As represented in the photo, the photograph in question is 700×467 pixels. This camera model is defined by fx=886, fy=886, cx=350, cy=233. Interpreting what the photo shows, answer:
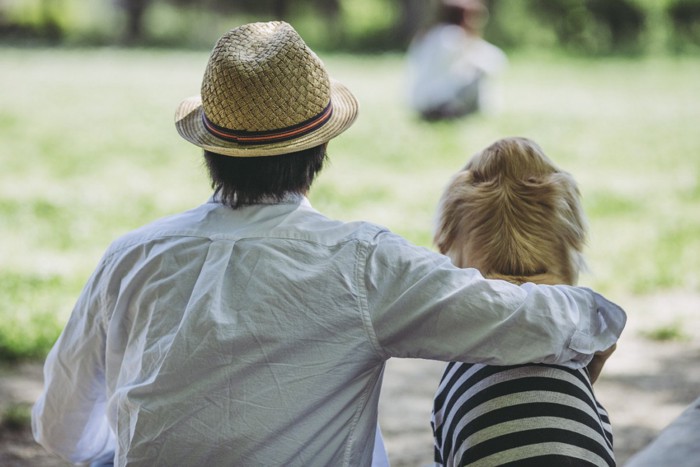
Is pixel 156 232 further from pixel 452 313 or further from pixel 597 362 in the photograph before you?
pixel 597 362

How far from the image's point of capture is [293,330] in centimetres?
167

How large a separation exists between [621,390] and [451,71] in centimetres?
650

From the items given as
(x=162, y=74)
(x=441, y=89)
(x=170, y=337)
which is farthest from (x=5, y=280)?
(x=162, y=74)

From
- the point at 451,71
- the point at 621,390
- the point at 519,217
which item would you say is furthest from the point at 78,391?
the point at 451,71

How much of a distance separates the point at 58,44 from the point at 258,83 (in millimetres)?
19577

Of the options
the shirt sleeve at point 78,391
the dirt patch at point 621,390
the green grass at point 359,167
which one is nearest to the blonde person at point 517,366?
the shirt sleeve at point 78,391

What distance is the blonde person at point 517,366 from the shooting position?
169cm

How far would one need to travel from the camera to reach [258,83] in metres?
1.82

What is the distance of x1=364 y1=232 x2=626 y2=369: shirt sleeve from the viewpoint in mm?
1643

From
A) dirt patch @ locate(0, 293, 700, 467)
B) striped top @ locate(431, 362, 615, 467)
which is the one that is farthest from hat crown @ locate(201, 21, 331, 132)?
dirt patch @ locate(0, 293, 700, 467)

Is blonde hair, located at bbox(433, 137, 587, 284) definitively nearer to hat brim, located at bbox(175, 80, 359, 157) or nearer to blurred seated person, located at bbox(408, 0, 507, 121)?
hat brim, located at bbox(175, 80, 359, 157)

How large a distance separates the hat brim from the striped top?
1.94 ft

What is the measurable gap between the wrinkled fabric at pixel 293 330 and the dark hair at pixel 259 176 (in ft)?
0.19

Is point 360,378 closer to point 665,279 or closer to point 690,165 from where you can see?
point 665,279
